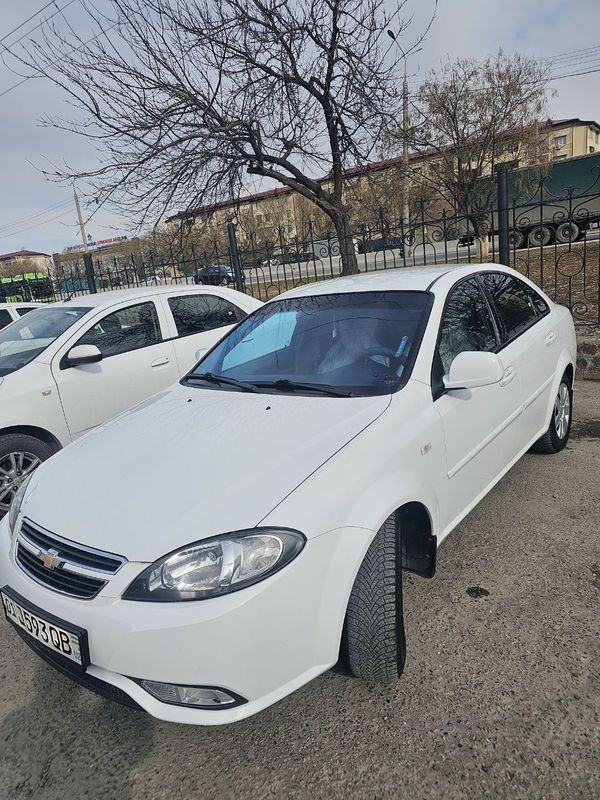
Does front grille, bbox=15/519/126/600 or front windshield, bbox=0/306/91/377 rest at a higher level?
front windshield, bbox=0/306/91/377

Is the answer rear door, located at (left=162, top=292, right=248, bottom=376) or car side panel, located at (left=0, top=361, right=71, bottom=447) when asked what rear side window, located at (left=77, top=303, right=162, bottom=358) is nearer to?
rear door, located at (left=162, top=292, right=248, bottom=376)

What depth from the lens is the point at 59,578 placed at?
1774 mm

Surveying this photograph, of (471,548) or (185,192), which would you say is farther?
(185,192)

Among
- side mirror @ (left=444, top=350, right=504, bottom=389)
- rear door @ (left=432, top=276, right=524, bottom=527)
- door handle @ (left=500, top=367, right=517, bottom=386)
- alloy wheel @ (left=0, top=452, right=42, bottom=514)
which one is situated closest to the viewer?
side mirror @ (left=444, top=350, right=504, bottom=389)

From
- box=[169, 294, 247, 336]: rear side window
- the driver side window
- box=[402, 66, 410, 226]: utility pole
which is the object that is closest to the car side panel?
box=[169, 294, 247, 336]: rear side window

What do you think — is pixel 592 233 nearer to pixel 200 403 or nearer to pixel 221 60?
pixel 221 60

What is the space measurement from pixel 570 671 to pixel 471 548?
3.01 feet

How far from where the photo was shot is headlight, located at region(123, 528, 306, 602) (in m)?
1.58

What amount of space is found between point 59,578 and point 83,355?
2563 mm

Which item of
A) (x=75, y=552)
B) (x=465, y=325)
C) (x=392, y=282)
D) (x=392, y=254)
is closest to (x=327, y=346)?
(x=392, y=282)

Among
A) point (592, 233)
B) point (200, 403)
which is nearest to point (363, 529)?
point (200, 403)

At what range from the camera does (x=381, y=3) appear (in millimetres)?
7934

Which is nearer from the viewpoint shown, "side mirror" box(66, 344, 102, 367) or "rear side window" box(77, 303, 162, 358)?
"side mirror" box(66, 344, 102, 367)

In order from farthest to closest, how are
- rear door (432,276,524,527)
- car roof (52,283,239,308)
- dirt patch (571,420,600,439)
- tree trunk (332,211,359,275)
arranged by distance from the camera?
tree trunk (332,211,359,275), car roof (52,283,239,308), dirt patch (571,420,600,439), rear door (432,276,524,527)
